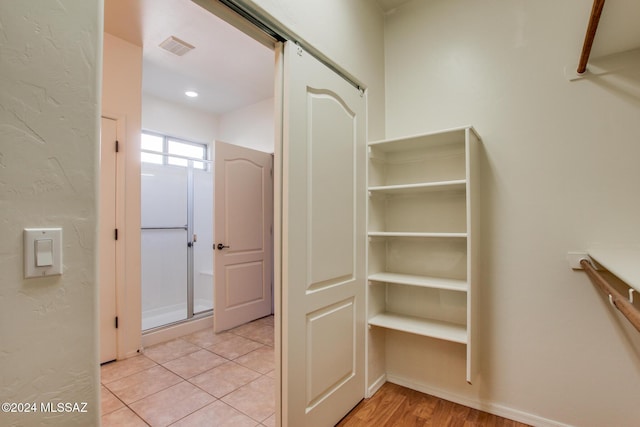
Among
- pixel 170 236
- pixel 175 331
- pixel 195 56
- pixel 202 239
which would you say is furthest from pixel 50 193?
pixel 202 239

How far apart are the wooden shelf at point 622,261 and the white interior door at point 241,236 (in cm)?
317

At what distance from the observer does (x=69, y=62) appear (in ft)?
2.61

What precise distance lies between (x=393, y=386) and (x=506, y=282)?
112 cm

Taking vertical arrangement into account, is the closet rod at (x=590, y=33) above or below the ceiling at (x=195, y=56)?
below

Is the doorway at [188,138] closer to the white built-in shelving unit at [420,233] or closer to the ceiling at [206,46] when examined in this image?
the ceiling at [206,46]

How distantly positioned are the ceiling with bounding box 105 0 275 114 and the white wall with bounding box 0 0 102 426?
73.1 inches

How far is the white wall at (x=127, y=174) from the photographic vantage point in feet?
8.73

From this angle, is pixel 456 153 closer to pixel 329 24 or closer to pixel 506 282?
pixel 506 282

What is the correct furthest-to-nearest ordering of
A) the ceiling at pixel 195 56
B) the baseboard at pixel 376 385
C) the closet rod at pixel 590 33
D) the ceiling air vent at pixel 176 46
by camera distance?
1. the ceiling air vent at pixel 176 46
2. the ceiling at pixel 195 56
3. the baseboard at pixel 376 385
4. the closet rod at pixel 590 33

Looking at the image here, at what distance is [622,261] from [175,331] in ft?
11.8

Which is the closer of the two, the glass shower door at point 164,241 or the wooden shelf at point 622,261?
the wooden shelf at point 622,261

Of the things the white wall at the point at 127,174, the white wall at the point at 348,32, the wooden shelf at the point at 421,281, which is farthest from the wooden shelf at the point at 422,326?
the white wall at the point at 127,174

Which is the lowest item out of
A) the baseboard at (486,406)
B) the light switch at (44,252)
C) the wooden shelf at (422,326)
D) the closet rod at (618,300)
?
the baseboard at (486,406)

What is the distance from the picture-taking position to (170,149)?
4.36 m
